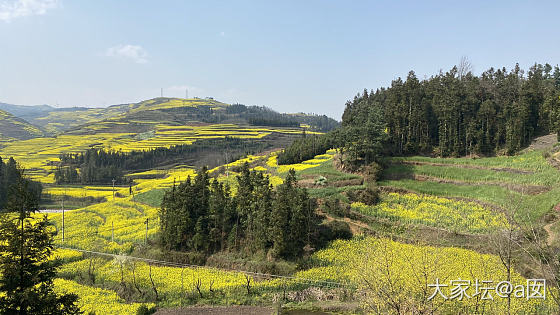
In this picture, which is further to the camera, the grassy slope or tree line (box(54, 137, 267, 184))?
tree line (box(54, 137, 267, 184))

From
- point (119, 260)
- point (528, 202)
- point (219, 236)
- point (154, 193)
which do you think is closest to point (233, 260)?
point (219, 236)

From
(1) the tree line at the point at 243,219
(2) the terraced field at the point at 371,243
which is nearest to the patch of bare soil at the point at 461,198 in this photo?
(2) the terraced field at the point at 371,243

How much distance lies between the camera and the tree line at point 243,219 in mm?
29333

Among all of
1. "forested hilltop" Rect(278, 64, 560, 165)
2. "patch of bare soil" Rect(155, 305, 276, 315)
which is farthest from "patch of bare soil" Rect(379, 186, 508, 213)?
"patch of bare soil" Rect(155, 305, 276, 315)

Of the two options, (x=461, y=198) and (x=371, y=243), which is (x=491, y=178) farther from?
(x=371, y=243)

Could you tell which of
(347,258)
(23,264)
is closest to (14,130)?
(347,258)

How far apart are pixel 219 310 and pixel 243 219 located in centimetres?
1096

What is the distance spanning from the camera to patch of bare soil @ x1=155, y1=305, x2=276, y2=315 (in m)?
22.7

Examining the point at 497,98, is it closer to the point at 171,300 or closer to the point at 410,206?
the point at 410,206

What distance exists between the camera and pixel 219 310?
2312 centimetres

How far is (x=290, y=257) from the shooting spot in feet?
95.8

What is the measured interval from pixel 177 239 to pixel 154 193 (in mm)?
29072

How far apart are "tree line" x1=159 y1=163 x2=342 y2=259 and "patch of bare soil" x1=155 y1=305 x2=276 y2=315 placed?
643 cm

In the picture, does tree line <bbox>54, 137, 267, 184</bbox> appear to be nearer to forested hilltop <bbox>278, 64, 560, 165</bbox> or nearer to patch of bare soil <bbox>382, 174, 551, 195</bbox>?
forested hilltop <bbox>278, 64, 560, 165</bbox>
